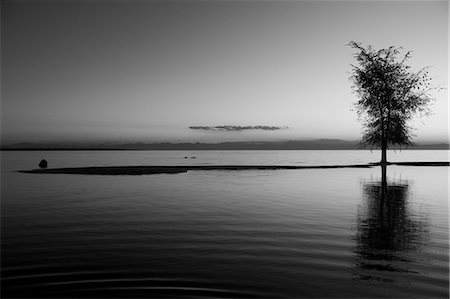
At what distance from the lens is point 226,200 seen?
78.4 feet

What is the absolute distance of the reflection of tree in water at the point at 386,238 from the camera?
9.97 metres

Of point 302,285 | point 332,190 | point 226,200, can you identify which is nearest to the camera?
point 302,285

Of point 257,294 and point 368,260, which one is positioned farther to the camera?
point 368,260

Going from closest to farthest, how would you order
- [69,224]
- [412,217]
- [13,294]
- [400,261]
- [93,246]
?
[13,294], [400,261], [93,246], [69,224], [412,217]

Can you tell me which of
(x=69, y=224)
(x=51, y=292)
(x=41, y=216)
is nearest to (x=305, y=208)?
(x=69, y=224)

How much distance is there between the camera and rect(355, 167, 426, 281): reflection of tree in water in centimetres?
997

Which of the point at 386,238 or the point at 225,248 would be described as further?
the point at 386,238

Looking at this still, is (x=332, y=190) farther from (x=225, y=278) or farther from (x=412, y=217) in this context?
(x=225, y=278)

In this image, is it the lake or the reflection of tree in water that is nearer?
the lake

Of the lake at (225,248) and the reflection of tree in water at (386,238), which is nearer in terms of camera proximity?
the lake at (225,248)

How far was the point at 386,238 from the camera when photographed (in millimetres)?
13406

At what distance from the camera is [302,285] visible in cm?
866

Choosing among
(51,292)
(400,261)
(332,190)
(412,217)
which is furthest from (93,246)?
(332,190)

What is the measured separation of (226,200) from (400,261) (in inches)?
557
